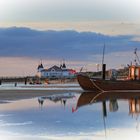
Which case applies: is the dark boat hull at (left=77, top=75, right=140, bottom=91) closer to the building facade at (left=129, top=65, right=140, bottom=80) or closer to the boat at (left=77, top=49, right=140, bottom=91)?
the boat at (left=77, top=49, right=140, bottom=91)

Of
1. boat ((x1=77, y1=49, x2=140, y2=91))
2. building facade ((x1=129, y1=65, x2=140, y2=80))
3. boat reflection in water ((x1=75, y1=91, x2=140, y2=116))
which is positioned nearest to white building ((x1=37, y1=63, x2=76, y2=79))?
building facade ((x1=129, y1=65, x2=140, y2=80))

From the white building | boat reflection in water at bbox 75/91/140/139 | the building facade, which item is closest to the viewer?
boat reflection in water at bbox 75/91/140/139

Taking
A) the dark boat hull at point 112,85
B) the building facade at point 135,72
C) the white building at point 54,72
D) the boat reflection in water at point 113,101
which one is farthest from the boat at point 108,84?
the white building at point 54,72

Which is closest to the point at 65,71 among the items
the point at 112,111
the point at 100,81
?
the point at 100,81

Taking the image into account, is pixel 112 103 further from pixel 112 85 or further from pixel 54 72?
pixel 54 72

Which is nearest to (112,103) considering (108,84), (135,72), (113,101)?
(113,101)

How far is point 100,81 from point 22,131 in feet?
99.7

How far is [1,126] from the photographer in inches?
551

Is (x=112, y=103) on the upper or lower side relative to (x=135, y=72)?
lower

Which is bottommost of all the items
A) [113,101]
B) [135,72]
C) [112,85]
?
[113,101]

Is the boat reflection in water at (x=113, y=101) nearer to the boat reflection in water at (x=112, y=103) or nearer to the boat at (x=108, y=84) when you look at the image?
the boat reflection in water at (x=112, y=103)

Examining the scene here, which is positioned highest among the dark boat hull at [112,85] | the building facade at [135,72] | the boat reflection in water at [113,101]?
the building facade at [135,72]

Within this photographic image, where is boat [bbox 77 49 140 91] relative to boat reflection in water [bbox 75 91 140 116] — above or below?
above

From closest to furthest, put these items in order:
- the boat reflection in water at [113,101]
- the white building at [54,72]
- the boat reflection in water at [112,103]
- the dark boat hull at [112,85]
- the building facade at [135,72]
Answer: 1. the boat reflection in water at [112,103]
2. the boat reflection in water at [113,101]
3. the dark boat hull at [112,85]
4. the building facade at [135,72]
5. the white building at [54,72]
